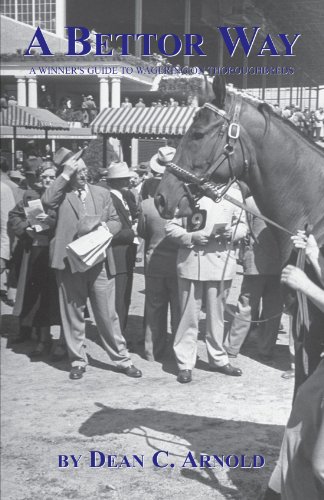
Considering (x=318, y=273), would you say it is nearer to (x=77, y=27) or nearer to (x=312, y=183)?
(x=312, y=183)

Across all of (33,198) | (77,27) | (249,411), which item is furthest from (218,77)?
(33,198)

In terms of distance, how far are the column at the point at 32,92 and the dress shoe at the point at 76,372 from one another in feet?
8.63

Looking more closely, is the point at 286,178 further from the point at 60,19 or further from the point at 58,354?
the point at 58,354

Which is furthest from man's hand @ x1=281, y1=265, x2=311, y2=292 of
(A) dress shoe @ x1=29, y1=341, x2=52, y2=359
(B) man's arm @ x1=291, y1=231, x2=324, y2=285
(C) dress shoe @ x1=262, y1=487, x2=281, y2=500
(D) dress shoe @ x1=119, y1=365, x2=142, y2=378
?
(A) dress shoe @ x1=29, y1=341, x2=52, y2=359

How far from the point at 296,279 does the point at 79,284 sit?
3358mm

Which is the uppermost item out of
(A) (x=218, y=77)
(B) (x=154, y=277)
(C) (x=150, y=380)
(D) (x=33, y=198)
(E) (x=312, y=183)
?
(A) (x=218, y=77)

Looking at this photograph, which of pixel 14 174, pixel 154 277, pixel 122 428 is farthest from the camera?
pixel 14 174

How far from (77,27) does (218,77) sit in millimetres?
1207

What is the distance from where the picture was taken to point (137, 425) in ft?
14.9

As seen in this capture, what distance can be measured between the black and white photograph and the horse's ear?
12mm

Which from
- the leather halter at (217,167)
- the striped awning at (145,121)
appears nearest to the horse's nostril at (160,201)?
the leather halter at (217,167)

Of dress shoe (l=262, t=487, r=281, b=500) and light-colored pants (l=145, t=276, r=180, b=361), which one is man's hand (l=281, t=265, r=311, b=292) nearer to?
dress shoe (l=262, t=487, r=281, b=500)

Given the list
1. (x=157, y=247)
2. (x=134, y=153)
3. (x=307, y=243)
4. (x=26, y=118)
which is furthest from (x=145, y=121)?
(x=307, y=243)

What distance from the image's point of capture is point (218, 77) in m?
3.30
